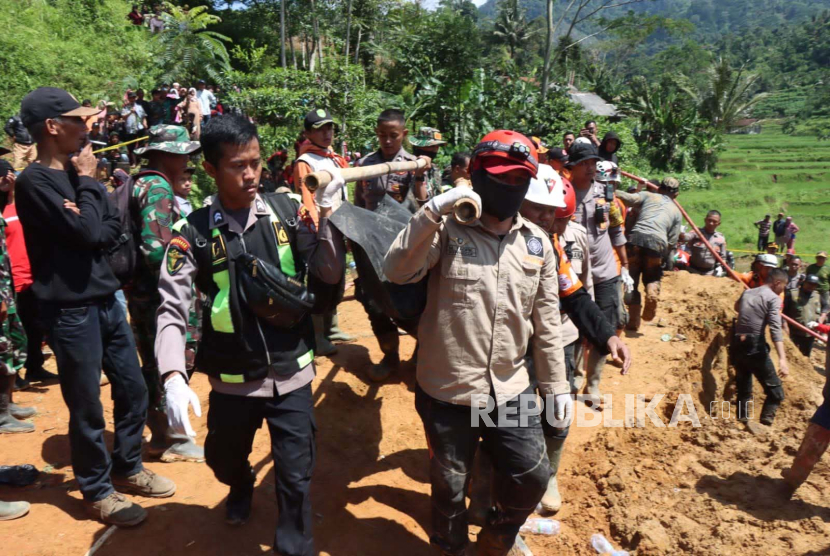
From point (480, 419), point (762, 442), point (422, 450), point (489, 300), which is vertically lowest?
point (762, 442)

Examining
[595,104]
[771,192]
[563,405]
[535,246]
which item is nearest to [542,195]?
[535,246]

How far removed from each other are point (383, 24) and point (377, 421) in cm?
2839

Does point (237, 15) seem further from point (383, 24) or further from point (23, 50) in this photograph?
point (23, 50)

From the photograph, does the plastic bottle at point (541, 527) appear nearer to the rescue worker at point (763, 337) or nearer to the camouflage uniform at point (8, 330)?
the camouflage uniform at point (8, 330)

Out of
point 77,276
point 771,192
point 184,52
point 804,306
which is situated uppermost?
point 184,52

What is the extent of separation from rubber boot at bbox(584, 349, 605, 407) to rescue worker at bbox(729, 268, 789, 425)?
8.61ft

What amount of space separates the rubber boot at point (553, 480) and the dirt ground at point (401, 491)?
12 centimetres

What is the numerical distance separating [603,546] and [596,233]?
2.74 m

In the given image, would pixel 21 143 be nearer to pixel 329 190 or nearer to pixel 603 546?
pixel 329 190

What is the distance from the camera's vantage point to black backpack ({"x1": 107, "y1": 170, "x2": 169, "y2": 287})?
137 inches

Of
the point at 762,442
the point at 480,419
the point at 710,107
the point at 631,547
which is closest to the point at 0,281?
the point at 480,419

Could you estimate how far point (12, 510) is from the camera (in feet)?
11.3

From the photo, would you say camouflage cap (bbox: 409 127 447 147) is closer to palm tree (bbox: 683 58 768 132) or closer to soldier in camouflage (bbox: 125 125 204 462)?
soldier in camouflage (bbox: 125 125 204 462)

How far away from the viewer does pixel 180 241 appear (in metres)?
2.68
